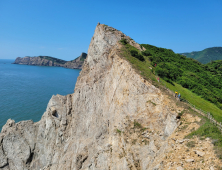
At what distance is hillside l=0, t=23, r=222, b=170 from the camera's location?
13.5 m

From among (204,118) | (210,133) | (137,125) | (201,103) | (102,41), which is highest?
(102,41)

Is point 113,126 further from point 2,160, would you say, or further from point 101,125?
point 2,160

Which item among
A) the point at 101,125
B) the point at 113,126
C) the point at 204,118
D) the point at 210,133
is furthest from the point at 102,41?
the point at 210,133

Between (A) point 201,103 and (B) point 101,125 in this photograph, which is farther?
(B) point 101,125

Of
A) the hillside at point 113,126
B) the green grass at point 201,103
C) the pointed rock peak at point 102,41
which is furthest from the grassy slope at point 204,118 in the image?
the pointed rock peak at point 102,41

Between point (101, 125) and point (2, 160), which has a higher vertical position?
point (101, 125)

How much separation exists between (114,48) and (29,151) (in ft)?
95.2

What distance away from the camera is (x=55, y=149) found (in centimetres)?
2975

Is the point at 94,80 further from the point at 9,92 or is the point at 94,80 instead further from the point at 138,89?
the point at 9,92

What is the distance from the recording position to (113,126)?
70.8 feet

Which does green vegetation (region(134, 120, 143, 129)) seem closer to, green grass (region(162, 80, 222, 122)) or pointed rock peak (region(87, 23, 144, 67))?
green grass (region(162, 80, 222, 122))

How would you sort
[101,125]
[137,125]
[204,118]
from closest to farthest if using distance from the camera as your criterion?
[204,118] < [137,125] < [101,125]

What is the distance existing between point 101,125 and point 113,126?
334cm

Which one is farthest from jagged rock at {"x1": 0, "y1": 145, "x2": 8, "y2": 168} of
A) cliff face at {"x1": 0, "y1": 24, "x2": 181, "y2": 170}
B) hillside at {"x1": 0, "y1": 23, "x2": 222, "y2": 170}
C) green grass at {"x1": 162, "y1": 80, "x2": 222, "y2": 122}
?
green grass at {"x1": 162, "y1": 80, "x2": 222, "y2": 122}
